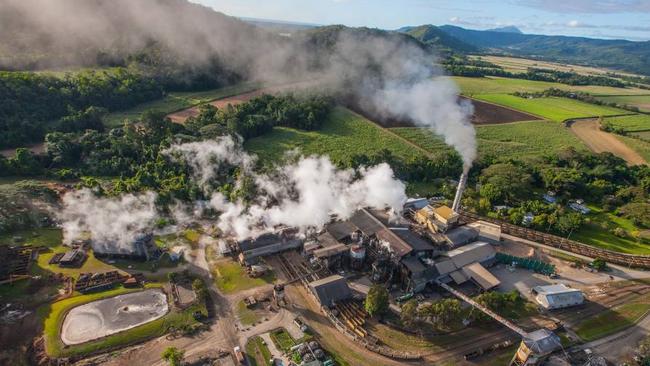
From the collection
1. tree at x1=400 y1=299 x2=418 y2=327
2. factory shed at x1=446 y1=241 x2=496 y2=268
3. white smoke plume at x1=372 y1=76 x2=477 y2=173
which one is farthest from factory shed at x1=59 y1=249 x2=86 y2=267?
white smoke plume at x1=372 y1=76 x2=477 y2=173

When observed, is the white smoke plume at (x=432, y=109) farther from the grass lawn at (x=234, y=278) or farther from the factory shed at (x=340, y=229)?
the grass lawn at (x=234, y=278)

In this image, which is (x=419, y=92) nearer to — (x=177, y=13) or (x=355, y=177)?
(x=355, y=177)

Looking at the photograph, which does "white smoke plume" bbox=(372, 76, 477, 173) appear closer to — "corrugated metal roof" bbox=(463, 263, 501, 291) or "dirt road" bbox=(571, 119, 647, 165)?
"corrugated metal roof" bbox=(463, 263, 501, 291)

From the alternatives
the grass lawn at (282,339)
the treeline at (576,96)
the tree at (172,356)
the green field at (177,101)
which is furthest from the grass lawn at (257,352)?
the treeline at (576,96)

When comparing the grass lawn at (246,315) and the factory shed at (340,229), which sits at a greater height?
the factory shed at (340,229)

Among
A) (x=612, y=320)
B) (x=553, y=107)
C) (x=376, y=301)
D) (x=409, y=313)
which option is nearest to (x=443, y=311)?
(x=409, y=313)

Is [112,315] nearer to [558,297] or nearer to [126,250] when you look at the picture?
[126,250]
